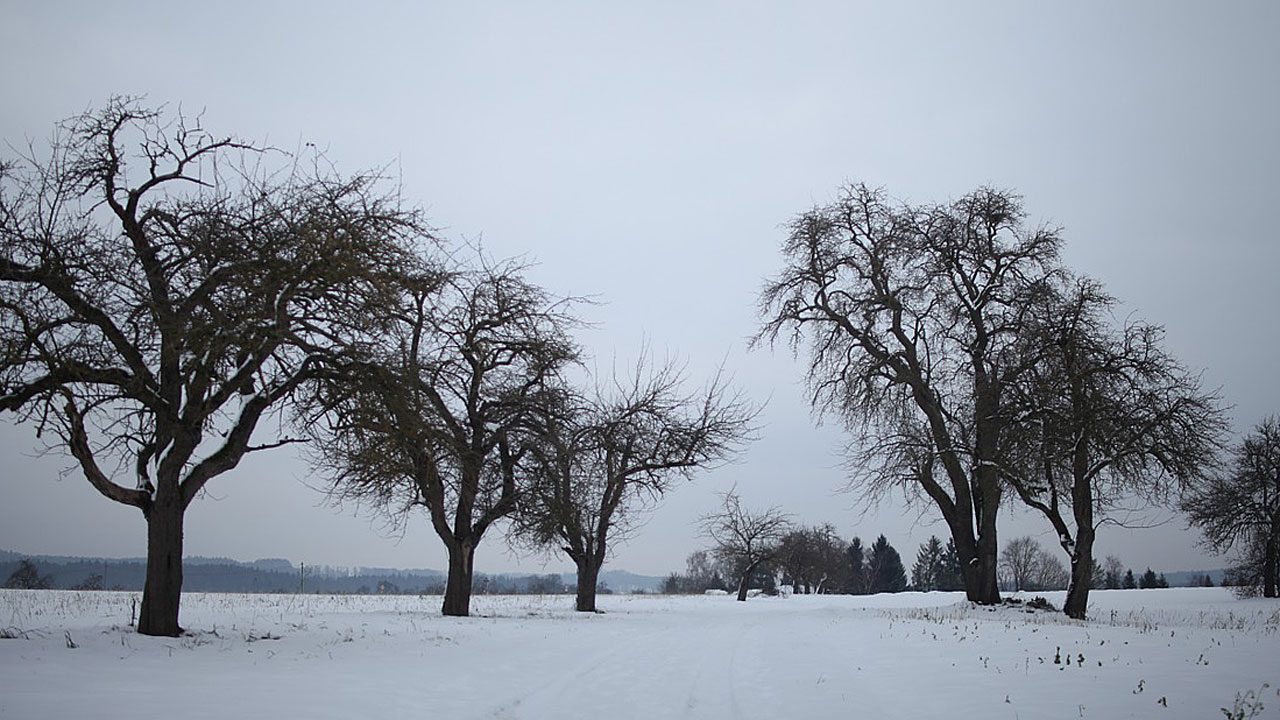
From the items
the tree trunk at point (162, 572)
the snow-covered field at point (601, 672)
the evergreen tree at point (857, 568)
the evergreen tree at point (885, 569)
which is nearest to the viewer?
the snow-covered field at point (601, 672)

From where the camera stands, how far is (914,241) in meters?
24.8

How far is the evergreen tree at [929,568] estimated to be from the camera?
106000mm

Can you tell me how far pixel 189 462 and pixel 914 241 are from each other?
831 inches

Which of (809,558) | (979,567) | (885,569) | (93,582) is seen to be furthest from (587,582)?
(885,569)

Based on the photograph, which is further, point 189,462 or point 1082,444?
point 1082,444

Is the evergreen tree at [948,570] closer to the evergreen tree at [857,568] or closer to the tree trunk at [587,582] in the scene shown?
the evergreen tree at [857,568]

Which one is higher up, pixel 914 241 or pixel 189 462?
pixel 914 241

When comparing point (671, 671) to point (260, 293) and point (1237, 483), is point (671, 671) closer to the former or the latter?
point (260, 293)

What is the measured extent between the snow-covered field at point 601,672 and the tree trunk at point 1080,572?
5566 millimetres

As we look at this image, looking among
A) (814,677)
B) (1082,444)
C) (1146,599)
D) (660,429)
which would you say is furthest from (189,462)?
(1146,599)

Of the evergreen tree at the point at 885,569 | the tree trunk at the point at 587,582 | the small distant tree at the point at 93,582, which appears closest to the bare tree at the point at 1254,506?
the tree trunk at the point at 587,582

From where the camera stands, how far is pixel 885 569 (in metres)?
98.1

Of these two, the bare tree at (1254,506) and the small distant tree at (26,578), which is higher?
the bare tree at (1254,506)

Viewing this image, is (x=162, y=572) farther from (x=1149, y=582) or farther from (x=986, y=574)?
(x=1149, y=582)
